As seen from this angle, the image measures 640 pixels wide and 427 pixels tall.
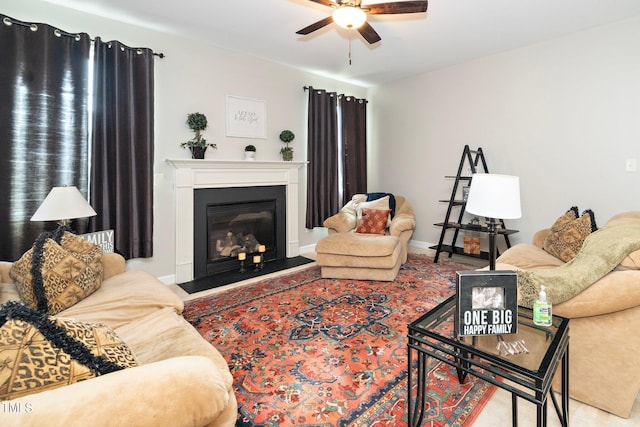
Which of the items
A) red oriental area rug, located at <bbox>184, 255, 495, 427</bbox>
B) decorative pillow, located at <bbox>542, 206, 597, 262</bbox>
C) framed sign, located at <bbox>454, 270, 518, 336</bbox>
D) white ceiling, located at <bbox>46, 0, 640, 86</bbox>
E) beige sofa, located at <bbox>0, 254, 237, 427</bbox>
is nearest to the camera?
beige sofa, located at <bbox>0, 254, 237, 427</bbox>

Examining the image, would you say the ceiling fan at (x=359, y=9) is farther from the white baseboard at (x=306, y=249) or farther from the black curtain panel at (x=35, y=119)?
the white baseboard at (x=306, y=249)

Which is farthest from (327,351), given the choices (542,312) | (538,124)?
(538,124)

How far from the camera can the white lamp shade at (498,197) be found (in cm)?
162

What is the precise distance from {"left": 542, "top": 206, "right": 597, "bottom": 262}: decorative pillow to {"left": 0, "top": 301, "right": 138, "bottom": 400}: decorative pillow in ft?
10.4

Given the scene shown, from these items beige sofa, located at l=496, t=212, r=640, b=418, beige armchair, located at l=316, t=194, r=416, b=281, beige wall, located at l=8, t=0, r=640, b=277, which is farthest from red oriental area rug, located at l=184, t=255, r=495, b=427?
beige wall, located at l=8, t=0, r=640, b=277

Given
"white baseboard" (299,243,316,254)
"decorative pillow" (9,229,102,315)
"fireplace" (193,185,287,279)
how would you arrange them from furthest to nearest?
"white baseboard" (299,243,316,254) → "fireplace" (193,185,287,279) → "decorative pillow" (9,229,102,315)

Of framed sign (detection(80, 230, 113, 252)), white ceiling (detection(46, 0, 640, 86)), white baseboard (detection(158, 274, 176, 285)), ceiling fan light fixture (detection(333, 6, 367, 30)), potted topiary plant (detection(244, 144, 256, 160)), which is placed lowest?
white baseboard (detection(158, 274, 176, 285))

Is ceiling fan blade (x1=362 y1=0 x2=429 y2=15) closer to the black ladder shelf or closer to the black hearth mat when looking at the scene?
the black ladder shelf

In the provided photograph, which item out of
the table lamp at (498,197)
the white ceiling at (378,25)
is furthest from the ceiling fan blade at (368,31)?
the table lamp at (498,197)

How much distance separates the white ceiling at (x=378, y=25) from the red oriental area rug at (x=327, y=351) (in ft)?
8.28

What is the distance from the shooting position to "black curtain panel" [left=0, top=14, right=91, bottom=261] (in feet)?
8.33

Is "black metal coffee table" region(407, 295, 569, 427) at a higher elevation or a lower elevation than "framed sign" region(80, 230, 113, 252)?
lower

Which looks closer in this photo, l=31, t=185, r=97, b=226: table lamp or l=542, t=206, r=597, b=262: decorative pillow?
l=31, t=185, r=97, b=226: table lamp

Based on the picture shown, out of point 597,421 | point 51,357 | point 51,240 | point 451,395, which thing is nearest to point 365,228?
point 451,395
